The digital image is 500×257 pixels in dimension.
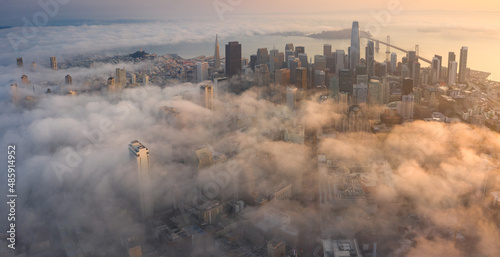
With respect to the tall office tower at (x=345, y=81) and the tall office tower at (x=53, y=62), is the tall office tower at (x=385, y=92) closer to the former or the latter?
the tall office tower at (x=345, y=81)

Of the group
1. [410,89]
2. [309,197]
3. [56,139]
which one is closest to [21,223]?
[56,139]

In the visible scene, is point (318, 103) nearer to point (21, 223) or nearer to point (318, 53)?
point (318, 53)

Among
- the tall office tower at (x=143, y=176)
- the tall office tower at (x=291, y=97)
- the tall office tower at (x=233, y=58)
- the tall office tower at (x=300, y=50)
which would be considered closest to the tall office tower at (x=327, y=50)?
the tall office tower at (x=300, y=50)

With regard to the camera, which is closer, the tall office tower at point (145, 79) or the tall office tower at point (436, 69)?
the tall office tower at point (145, 79)

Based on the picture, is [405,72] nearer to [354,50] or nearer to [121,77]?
[354,50]

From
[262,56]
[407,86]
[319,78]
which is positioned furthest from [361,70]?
[262,56]
